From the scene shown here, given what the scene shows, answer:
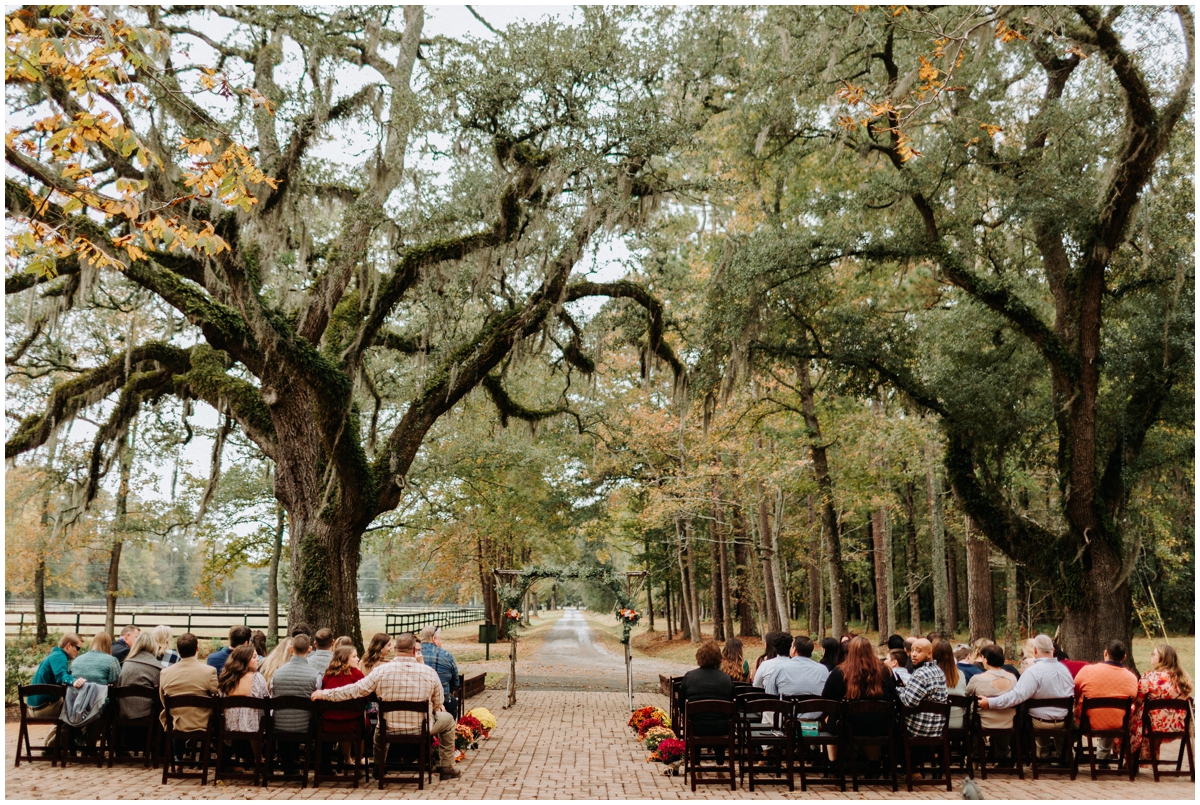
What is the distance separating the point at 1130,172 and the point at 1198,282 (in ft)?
8.95

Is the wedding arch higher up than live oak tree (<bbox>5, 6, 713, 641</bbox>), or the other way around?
live oak tree (<bbox>5, 6, 713, 641</bbox>)

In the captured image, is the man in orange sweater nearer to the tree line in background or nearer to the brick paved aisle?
the brick paved aisle

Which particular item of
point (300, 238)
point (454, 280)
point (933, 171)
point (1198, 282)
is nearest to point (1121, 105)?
point (933, 171)

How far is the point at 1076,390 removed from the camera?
12.2 m

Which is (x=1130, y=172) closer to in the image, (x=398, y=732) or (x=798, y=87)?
(x=798, y=87)

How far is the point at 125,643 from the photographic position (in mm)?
8664

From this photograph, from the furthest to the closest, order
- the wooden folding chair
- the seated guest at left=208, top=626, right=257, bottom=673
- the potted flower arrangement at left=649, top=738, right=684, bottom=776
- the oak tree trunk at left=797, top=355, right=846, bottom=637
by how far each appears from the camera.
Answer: the oak tree trunk at left=797, top=355, right=846, bottom=637, the seated guest at left=208, top=626, right=257, bottom=673, the potted flower arrangement at left=649, top=738, right=684, bottom=776, the wooden folding chair

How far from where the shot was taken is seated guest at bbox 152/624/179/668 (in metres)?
7.62

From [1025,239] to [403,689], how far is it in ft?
39.8

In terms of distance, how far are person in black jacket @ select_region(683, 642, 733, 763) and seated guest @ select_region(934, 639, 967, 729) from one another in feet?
6.40

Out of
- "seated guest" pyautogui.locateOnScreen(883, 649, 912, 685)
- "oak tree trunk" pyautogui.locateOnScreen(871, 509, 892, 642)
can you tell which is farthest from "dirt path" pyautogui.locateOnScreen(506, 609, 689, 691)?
"seated guest" pyautogui.locateOnScreen(883, 649, 912, 685)

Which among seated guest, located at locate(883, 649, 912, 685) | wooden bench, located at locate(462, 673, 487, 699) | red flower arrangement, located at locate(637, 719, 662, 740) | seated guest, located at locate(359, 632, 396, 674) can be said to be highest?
seated guest, located at locate(359, 632, 396, 674)

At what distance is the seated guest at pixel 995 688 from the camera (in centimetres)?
748

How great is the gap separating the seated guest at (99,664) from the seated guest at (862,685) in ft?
21.5
